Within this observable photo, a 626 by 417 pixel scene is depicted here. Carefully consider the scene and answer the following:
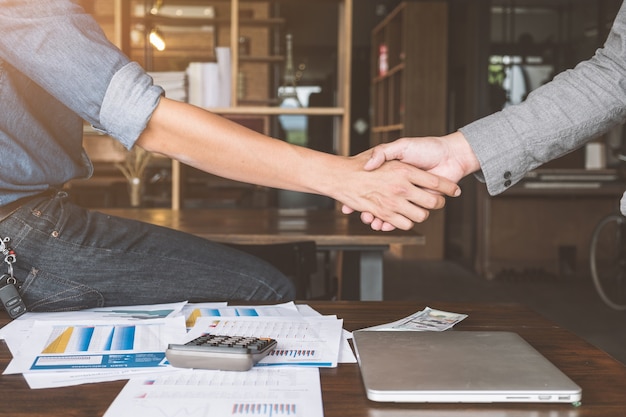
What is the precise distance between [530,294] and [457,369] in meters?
4.51

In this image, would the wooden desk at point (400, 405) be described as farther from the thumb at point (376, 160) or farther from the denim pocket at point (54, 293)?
the thumb at point (376, 160)

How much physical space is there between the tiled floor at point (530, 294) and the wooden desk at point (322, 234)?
1746mm

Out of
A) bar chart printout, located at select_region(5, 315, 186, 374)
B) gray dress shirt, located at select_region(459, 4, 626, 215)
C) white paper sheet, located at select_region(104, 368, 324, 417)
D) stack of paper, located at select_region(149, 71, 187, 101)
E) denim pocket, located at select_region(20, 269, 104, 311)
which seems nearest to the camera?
white paper sheet, located at select_region(104, 368, 324, 417)

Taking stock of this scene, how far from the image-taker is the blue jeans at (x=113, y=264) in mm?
1210

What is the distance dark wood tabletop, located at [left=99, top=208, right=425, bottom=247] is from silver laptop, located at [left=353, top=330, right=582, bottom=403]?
1.19 metres

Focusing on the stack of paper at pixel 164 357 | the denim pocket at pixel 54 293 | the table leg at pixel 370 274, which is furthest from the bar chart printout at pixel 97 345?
the table leg at pixel 370 274

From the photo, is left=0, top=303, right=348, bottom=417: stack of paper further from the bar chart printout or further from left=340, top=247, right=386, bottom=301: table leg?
left=340, top=247, right=386, bottom=301: table leg

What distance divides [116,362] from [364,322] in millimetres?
417

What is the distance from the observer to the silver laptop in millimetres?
740

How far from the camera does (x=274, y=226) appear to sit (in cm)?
248

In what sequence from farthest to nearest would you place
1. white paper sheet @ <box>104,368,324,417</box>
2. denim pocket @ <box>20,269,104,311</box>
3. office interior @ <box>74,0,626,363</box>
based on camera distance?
office interior @ <box>74,0,626,363</box>
denim pocket @ <box>20,269,104,311</box>
white paper sheet @ <box>104,368,324,417</box>

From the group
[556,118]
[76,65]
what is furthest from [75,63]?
[556,118]

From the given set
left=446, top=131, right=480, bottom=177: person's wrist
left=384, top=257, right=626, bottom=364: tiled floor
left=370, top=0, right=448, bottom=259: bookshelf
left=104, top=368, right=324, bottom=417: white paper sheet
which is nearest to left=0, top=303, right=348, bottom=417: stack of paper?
left=104, top=368, right=324, bottom=417: white paper sheet

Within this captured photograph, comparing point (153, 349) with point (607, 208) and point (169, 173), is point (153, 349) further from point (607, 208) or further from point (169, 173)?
point (169, 173)
